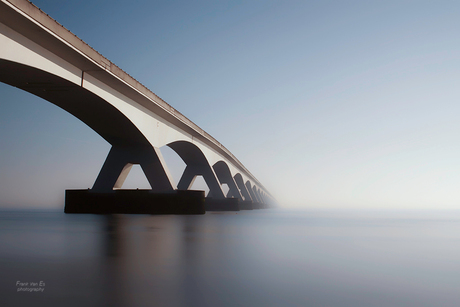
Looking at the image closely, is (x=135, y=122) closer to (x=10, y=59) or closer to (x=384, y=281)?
(x=10, y=59)

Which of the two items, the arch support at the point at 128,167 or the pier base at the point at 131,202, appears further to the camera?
the arch support at the point at 128,167

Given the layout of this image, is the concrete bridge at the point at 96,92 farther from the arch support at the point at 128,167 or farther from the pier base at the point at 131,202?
the pier base at the point at 131,202

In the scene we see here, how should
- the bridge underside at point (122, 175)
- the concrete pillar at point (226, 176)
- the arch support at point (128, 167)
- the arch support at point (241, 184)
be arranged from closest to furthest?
the bridge underside at point (122, 175)
the arch support at point (128, 167)
the concrete pillar at point (226, 176)
the arch support at point (241, 184)

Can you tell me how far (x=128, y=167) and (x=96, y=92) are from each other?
31.7 feet

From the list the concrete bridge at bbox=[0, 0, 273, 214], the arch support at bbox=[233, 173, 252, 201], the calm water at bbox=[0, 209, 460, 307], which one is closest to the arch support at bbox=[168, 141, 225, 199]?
the concrete bridge at bbox=[0, 0, 273, 214]

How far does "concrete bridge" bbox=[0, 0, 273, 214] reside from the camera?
1450cm

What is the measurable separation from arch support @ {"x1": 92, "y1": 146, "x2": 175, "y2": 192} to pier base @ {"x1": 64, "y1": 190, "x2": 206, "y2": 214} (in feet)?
1.75

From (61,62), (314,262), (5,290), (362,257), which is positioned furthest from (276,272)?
(61,62)

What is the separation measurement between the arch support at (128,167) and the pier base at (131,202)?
0.53 m

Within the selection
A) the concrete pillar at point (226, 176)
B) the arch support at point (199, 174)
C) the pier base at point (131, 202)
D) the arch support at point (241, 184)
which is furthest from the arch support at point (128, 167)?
the arch support at point (241, 184)

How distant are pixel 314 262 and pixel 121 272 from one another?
4.14m

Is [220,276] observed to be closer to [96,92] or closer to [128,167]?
[96,92]

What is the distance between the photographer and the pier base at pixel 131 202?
87.8ft

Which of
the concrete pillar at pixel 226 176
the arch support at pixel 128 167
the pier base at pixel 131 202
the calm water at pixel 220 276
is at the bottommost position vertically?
the calm water at pixel 220 276
